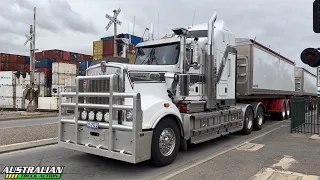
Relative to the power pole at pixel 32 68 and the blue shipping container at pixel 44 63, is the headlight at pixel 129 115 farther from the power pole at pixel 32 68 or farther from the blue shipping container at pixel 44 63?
the blue shipping container at pixel 44 63

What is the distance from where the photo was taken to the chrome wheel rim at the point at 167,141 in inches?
238

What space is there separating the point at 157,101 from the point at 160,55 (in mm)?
1871

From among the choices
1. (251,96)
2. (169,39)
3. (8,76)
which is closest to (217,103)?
(169,39)

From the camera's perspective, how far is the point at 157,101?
6059 mm

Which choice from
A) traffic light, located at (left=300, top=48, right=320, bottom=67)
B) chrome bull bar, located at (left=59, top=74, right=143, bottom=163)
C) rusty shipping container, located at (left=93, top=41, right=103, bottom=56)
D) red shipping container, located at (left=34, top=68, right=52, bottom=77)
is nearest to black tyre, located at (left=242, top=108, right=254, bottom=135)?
traffic light, located at (left=300, top=48, right=320, bottom=67)

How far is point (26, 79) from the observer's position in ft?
82.0

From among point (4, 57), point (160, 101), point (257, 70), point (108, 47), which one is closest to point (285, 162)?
point (160, 101)

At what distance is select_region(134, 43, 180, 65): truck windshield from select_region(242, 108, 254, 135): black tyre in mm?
4495

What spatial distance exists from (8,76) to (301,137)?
24.4m

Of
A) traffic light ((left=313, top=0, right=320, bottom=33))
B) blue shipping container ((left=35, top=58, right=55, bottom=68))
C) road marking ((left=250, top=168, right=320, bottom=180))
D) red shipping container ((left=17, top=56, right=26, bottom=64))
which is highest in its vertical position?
red shipping container ((left=17, top=56, right=26, bottom=64))

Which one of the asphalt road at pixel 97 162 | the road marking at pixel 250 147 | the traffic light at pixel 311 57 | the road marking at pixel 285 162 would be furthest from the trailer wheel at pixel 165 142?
the traffic light at pixel 311 57

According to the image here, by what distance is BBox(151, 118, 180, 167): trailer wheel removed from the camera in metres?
5.81

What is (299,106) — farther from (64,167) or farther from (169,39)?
(64,167)

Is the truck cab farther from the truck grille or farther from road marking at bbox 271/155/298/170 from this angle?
road marking at bbox 271/155/298/170
